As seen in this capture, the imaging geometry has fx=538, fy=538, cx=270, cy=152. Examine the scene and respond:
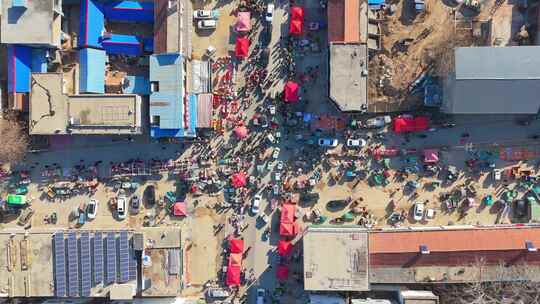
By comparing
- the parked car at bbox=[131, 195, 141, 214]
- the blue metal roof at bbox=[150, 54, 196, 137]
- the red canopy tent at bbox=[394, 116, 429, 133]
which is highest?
the blue metal roof at bbox=[150, 54, 196, 137]

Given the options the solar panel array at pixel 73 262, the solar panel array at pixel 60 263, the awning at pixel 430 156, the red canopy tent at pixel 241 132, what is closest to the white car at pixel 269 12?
the red canopy tent at pixel 241 132

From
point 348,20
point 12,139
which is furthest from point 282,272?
point 12,139

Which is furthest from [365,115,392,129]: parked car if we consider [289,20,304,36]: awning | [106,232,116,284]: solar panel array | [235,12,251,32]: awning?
[106,232,116,284]: solar panel array

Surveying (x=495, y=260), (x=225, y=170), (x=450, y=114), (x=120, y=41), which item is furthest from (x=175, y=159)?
(x=495, y=260)

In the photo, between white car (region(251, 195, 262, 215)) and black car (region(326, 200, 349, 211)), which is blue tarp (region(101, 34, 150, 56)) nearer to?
white car (region(251, 195, 262, 215))

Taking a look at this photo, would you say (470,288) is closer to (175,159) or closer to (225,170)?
(225,170)

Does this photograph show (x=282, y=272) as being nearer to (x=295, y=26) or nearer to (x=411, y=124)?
(x=411, y=124)
